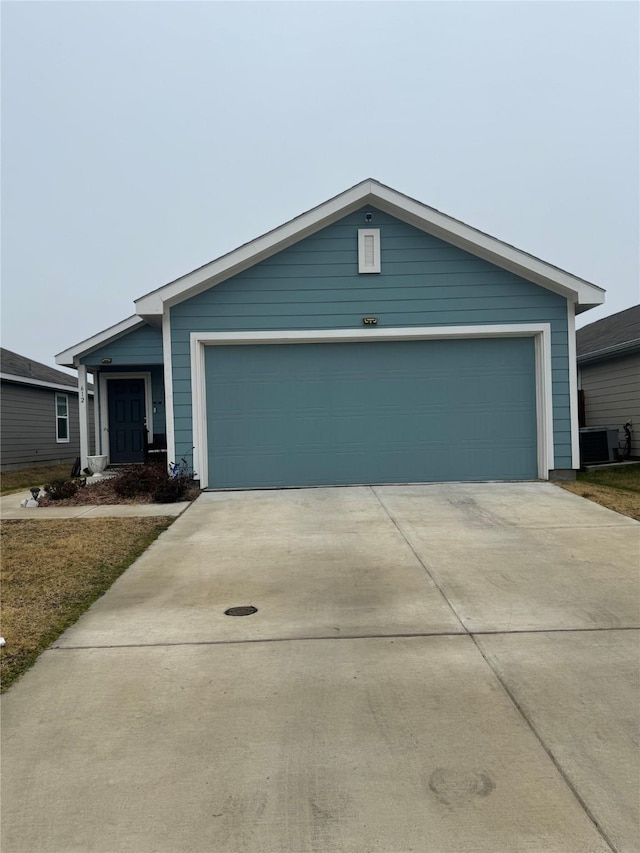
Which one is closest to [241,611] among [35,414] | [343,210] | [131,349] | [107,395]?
[343,210]

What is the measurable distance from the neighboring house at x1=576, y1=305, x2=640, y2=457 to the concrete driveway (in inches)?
381

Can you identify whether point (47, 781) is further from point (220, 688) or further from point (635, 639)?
point (635, 639)

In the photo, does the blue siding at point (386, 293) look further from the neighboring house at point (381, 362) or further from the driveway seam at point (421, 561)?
the driveway seam at point (421, 561)

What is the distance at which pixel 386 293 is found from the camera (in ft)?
33.2

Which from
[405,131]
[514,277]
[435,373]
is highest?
[405,131]

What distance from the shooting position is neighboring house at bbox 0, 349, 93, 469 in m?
16.8

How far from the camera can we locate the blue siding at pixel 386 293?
10031 millimetres

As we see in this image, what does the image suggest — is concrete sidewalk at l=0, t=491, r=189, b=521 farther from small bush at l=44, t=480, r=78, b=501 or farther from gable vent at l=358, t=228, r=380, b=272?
gable vent at l=358, t=228, r=380, b=272

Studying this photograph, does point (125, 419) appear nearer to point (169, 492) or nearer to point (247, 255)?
point (169, 492)

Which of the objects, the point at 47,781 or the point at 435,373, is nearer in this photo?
the point at 47,781

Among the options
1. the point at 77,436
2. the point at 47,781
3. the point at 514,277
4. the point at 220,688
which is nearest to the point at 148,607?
the point at 220,688

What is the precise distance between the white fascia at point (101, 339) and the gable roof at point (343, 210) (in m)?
4.07

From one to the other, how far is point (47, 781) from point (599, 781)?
235cm

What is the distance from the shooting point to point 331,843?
2.16 meters
